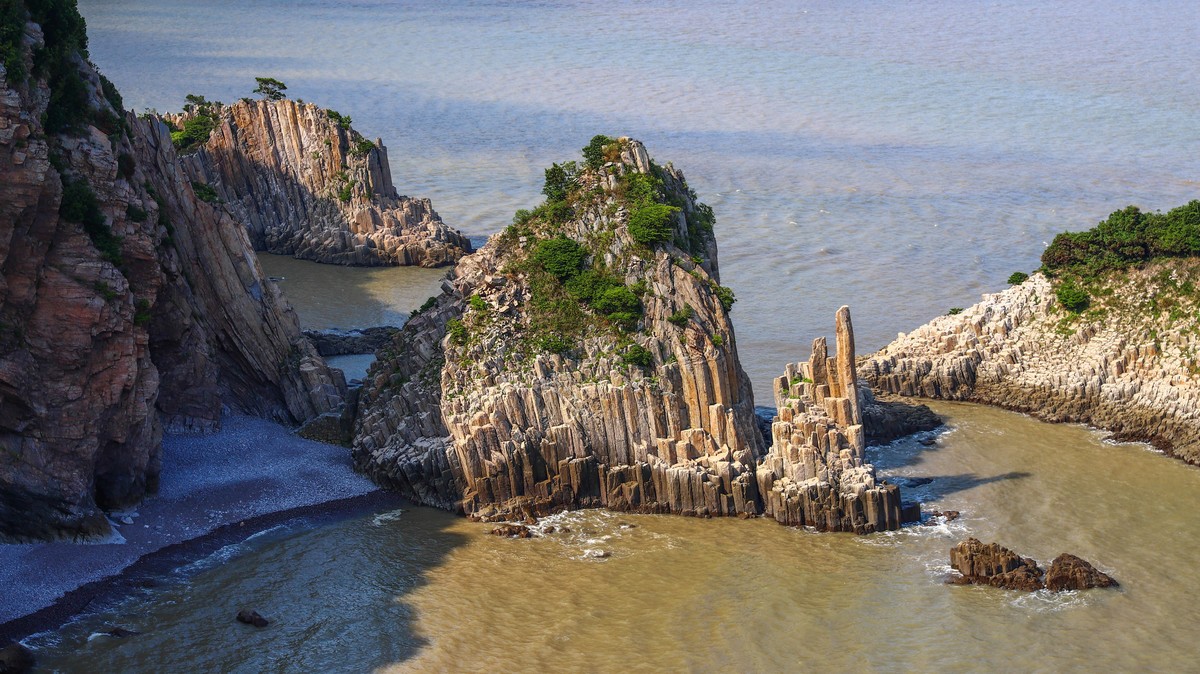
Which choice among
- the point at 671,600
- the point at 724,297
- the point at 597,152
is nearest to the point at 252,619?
the point at 671,600

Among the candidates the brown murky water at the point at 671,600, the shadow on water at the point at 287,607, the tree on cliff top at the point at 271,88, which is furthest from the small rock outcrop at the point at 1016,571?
the tree on cliff top at the point at 271,88

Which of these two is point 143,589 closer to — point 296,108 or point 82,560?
point 82,560

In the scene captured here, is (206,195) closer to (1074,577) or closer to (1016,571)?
(1016,571)

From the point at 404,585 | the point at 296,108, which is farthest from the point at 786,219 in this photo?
the point at 404,585

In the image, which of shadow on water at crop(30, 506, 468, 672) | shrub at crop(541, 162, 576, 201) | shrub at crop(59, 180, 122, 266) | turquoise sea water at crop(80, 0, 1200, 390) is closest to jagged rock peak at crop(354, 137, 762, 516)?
shrub at crop(541, 162, 576, 201)

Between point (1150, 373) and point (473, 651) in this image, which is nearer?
point (473, 651)
